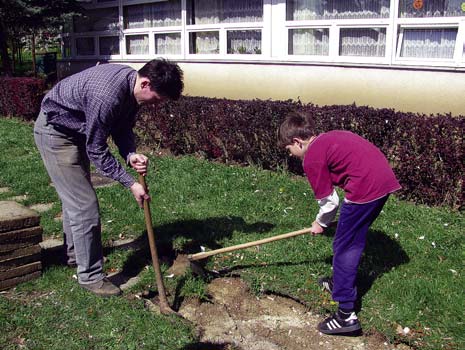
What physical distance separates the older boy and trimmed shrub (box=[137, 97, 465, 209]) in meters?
3.03

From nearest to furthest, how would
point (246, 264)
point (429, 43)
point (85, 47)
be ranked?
point (246, 264)
point (429, 43)
point (85, 47)

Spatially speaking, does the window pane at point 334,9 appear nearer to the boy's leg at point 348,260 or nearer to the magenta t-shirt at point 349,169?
the magenta t-shirt at point 349,169

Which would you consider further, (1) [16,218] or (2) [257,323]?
(1) [16,218]

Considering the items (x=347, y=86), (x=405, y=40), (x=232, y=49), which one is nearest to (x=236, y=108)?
(x=347, y=86)

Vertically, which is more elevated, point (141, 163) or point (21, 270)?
point (141, 163)

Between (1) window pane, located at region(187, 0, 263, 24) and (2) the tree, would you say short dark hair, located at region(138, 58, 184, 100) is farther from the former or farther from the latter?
(2) the tree

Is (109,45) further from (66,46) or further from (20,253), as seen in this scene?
(20,253)

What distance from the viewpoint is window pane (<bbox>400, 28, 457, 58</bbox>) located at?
739 centimetres

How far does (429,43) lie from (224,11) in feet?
14.2

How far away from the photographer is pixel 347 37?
8.55 meters

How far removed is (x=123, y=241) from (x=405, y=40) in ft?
17.4

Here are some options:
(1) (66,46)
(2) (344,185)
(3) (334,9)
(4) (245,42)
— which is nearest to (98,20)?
(1) (66,46)

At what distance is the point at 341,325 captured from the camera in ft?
11.3

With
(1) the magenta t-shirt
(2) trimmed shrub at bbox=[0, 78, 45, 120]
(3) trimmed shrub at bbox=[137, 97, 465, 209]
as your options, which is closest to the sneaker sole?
(1) the magenta t-shirt
